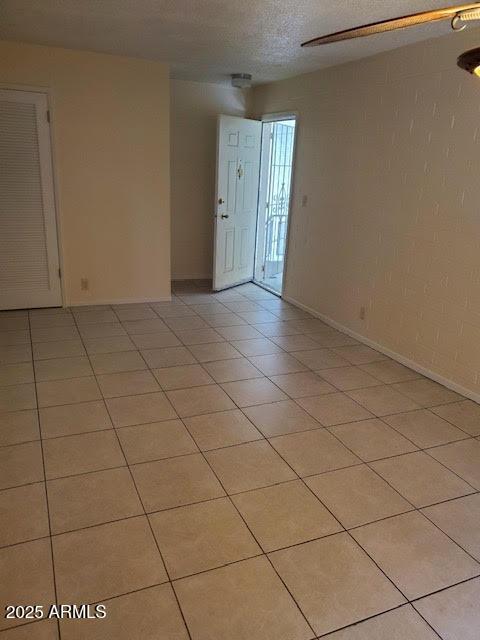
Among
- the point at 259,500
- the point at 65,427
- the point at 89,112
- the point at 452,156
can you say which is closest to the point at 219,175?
the point at 89,112

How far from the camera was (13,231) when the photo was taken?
14.6 ft

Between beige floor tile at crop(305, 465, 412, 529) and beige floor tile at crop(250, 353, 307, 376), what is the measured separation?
1223 millimetres

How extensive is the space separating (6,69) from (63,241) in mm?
1529

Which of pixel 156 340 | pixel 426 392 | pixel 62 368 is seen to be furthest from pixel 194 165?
pixel 426 392

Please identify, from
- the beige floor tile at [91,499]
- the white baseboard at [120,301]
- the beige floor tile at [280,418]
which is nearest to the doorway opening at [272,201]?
the white baseboard at [120,301]

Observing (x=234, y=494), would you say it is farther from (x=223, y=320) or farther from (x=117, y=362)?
(x=223, y=320)

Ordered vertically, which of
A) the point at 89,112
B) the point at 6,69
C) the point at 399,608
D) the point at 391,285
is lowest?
the point at 399,608

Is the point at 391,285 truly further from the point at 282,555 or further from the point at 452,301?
the point at 282,555

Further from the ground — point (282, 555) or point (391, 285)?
point (391, 285)

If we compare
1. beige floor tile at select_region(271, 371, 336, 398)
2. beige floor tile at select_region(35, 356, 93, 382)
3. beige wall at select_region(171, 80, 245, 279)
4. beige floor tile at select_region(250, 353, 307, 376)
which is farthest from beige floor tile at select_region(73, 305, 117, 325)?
beige floor tile at select_region(271, 371, 336, 398)

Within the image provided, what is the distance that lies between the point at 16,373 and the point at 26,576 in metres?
1.87

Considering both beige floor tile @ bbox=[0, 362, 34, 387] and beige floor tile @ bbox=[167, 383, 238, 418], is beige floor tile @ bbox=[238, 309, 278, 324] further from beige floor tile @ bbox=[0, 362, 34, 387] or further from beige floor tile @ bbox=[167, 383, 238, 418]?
beige floor tile @ bbox=[0, 362, 34, 387]

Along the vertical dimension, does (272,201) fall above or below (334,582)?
above

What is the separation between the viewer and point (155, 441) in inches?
102
